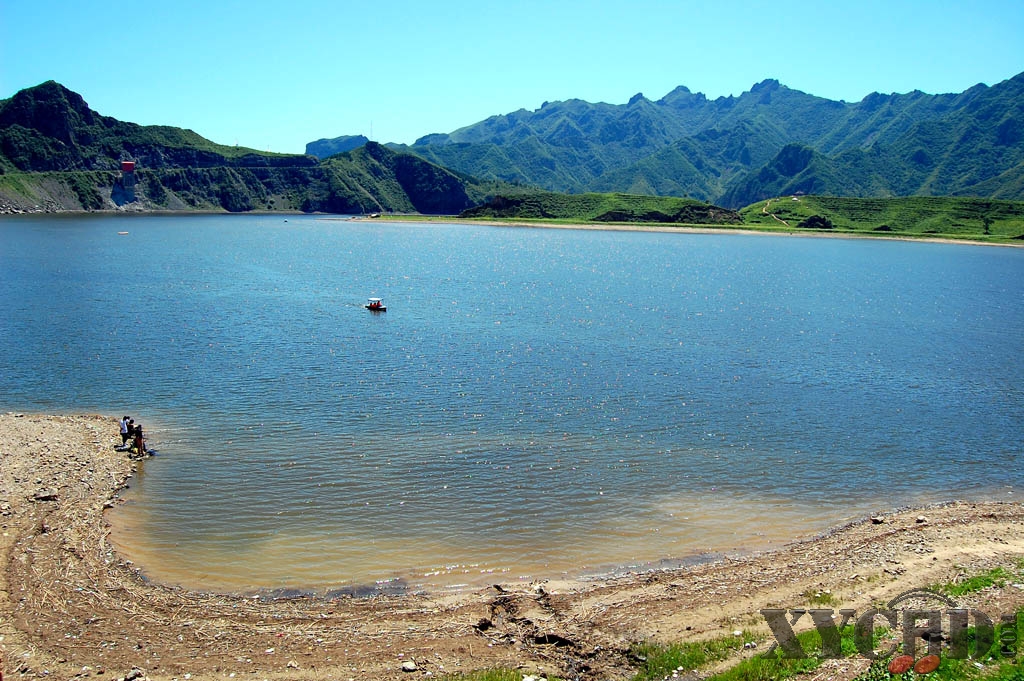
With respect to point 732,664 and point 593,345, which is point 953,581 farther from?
point 593,345

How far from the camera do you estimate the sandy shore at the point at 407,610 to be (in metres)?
18.1

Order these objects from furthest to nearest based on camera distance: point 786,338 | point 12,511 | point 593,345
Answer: point 786,338 → point 593,345 → point 12,511

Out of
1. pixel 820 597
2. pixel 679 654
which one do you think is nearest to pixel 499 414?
pixel 820 597

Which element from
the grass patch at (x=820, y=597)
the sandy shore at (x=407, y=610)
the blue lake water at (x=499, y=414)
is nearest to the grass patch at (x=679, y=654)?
the sandy shore at (x=407, y=610)

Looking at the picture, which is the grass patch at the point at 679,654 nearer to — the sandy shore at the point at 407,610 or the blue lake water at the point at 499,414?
the sandy shore at the point at 407,610

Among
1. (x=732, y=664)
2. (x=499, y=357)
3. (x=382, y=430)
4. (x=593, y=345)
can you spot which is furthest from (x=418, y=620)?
(x=593, y=345)

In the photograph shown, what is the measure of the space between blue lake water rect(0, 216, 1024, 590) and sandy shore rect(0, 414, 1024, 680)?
75.1 inches

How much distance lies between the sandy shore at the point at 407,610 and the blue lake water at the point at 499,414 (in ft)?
6.26

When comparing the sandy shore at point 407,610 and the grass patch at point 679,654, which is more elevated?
the grass patch at point 679,654

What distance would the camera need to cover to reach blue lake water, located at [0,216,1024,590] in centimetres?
2719

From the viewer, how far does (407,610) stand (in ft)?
70.5

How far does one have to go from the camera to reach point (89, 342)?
57.2 m

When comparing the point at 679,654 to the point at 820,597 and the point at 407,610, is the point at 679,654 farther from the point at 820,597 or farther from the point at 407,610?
the point at 407,610

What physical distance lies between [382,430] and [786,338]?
44163 mm
